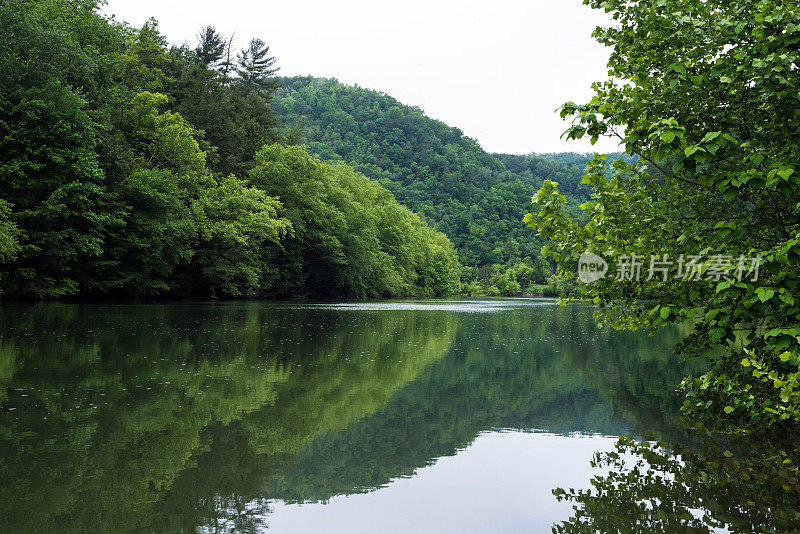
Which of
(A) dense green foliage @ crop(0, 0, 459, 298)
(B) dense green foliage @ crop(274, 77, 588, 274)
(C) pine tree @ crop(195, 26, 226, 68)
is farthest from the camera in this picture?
(B) dense green foliage @ crop(274, 77, 588, 274)

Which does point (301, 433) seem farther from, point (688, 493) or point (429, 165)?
point (429, 165)

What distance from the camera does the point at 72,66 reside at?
117ft

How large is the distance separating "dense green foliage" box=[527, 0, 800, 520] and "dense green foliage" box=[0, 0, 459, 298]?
90.5ft

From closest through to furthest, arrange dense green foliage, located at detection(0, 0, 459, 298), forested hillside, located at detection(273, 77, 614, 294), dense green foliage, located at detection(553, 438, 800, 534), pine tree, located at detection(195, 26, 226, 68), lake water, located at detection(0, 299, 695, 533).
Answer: dense green foliage, located at detection(553, 438, 800, 534) → lake water, located at detection(0, 299, 695, 533) → dense green foliage, located at detection(0, 0, 459, 298) → pine tree, located at detection(195, 26, 226, 68) → forested hillside, located at detection(273, 77, 614, 294)

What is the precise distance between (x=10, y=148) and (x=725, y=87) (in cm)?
3511

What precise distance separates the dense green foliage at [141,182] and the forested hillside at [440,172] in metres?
76.3

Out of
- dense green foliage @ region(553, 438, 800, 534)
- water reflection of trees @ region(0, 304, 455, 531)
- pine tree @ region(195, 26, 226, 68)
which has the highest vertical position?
pine tree @ region(195, 26, 226, 68)

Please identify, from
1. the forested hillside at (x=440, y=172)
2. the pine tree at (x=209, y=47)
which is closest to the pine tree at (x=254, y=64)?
the pine tree at (x=209, y=47)

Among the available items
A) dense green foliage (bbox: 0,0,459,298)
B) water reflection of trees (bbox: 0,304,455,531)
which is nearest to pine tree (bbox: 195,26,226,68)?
dense green foliage (bbox: 0,0,459,298)

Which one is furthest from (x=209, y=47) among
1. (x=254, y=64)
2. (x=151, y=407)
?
(x=151, y=407)

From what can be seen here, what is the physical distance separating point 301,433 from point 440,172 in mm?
164374

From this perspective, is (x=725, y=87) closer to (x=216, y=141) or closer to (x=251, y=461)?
(x=251, y=461)

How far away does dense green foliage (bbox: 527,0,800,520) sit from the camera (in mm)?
5180

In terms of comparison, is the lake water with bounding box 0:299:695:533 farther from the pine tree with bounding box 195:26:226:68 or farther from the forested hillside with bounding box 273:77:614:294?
the forested hillside with bounding box 273:77:614:294
